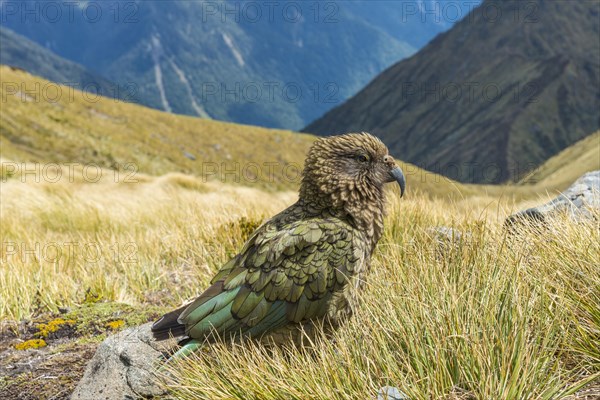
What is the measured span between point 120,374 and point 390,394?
228 cm

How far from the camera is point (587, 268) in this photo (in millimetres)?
4250

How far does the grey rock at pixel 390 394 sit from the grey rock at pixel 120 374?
6.08 ft

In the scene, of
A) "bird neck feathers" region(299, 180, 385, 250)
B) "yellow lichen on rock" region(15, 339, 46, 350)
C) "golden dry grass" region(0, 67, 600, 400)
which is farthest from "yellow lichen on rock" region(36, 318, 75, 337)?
"bird neck feathers" region(299, 180, 385, 250)

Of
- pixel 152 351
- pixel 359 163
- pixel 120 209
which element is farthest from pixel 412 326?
pixel 120 209

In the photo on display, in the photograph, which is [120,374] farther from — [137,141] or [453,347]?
[137,141]

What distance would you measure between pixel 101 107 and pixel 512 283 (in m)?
84.1

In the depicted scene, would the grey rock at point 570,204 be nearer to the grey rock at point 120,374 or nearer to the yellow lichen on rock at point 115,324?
the grey rock at point 120,374

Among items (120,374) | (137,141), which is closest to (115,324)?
(120,374)

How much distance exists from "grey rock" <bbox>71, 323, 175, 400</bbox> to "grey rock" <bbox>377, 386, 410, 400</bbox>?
1854 millimetres

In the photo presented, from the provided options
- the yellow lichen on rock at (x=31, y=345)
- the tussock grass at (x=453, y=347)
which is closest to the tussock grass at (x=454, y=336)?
the tussock grass at (x=453, y=347)

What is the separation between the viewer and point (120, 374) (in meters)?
4.34

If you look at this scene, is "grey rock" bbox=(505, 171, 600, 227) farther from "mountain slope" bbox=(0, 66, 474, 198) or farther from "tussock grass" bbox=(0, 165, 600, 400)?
"mountain slope" bbox=(0, 66, 474, 198)

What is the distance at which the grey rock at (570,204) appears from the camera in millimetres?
6000

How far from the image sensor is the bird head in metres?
4.36
